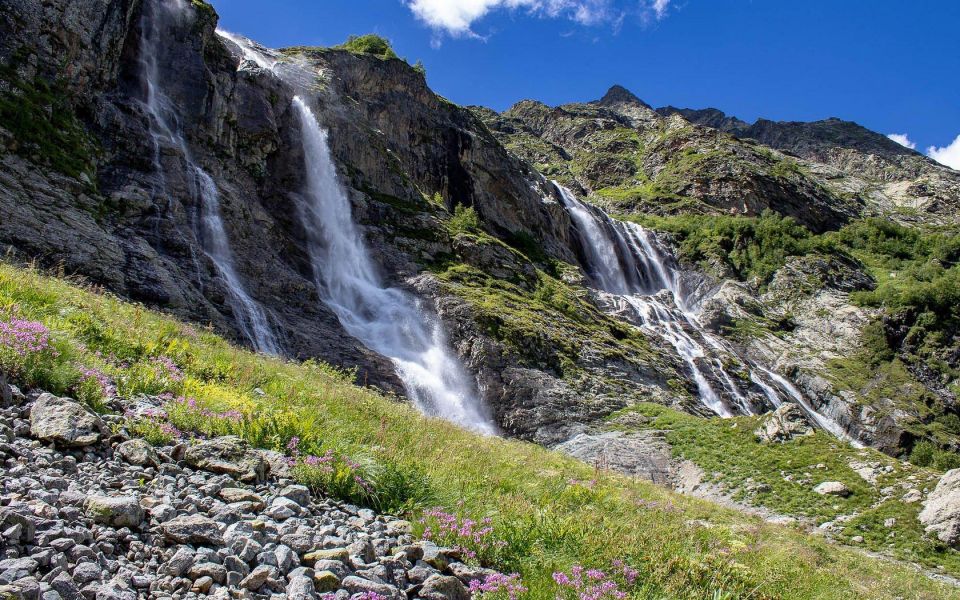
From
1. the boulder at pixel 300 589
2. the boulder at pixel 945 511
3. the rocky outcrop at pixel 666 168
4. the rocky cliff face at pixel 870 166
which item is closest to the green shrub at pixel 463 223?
the boulder at pixel 945 511

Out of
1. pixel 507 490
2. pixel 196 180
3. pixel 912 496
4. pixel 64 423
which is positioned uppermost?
pixel 196 180

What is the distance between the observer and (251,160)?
34.8m

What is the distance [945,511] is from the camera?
13898 mm

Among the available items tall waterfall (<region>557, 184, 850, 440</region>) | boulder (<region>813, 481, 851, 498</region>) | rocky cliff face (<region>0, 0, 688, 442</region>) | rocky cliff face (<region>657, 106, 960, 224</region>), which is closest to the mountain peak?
rocky cliff face (<region>657, 106, 960, 224</region>)

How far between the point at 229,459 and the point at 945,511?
1683 centimetres

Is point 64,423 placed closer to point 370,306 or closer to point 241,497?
point 241,497

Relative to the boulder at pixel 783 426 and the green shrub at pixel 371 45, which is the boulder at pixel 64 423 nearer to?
the boulder at pixel 783 426

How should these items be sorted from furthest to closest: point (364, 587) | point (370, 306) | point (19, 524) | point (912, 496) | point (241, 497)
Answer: point (370, 306) → point (912, 496) → point (241, 497) → point (364, 587) → point (19, 524)

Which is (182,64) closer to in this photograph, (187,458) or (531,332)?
(531,332)

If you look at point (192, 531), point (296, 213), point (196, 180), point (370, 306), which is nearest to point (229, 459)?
point (192, 531)

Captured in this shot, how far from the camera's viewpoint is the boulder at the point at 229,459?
4926mm

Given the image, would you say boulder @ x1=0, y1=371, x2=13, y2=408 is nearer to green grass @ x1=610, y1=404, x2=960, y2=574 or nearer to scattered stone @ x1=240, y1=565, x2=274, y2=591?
scattered stone @ x1=240, y1=565, x2=274, y2=591

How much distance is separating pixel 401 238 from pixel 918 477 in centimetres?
3076

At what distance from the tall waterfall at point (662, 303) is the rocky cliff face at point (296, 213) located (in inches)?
48.6
